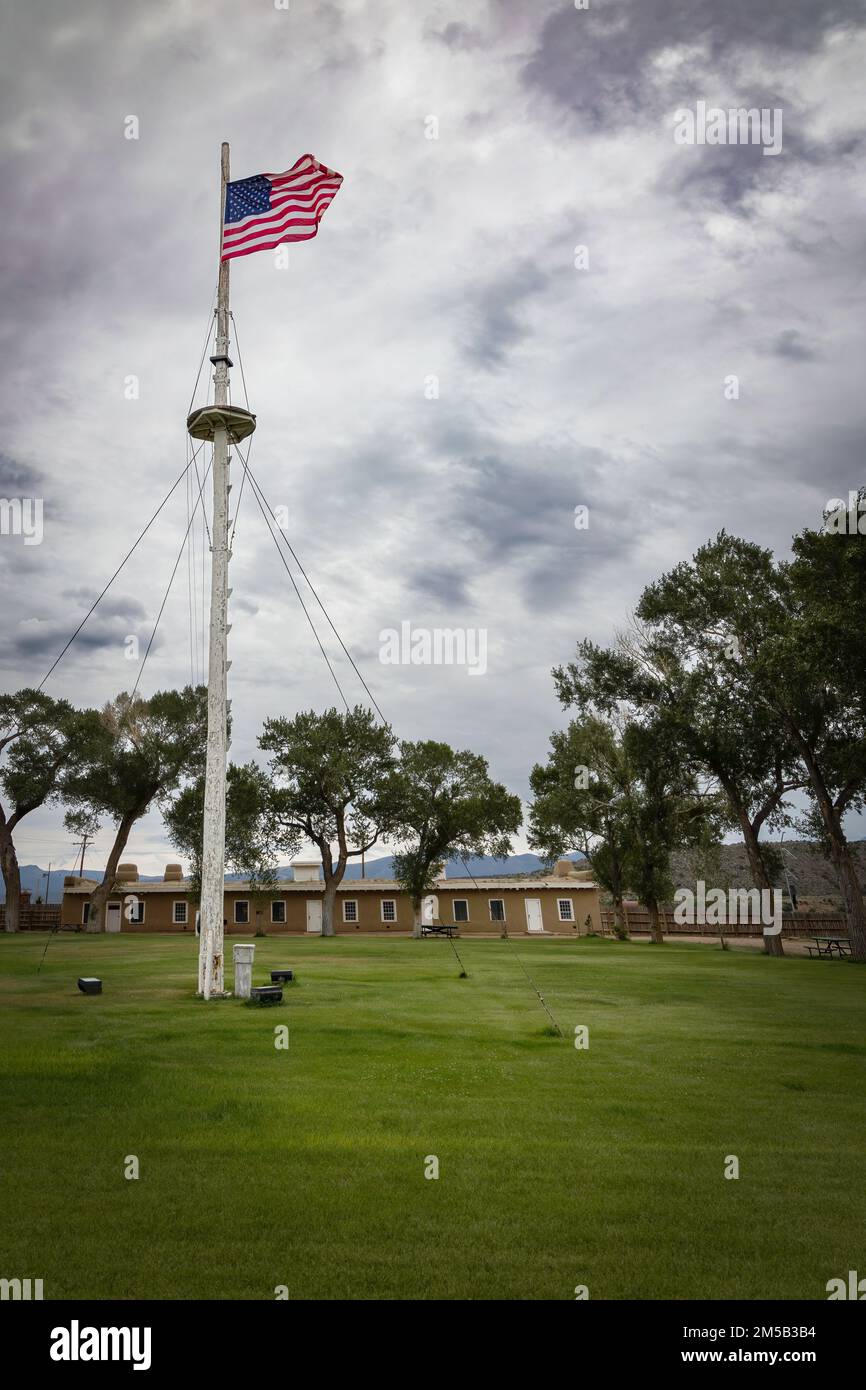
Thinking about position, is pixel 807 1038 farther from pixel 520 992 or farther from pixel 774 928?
pixel 774 928

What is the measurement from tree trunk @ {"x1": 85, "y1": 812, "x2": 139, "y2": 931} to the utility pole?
34.6 m

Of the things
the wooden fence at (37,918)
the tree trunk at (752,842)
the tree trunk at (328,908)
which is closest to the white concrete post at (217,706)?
the tree trunk at (752,842)

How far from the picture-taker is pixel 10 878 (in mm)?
50844

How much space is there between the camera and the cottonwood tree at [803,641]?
28.0m

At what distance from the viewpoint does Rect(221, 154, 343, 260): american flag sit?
18078mm

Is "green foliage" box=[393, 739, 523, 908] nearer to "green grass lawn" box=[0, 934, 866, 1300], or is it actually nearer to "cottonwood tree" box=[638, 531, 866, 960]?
"cottonwood tree" box=[638, 531, 866, 960]

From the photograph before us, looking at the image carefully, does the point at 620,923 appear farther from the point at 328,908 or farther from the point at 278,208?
the point at 278,208

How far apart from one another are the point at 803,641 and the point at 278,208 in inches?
845

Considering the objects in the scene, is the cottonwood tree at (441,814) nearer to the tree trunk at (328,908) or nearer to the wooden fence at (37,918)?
the tree trunk at (328,908)

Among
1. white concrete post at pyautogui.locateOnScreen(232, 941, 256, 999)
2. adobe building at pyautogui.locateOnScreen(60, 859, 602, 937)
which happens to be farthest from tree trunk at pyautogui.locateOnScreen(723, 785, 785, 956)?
white concrete post at pyautogui.locateOnScreen(232, 941, 256, 999)
